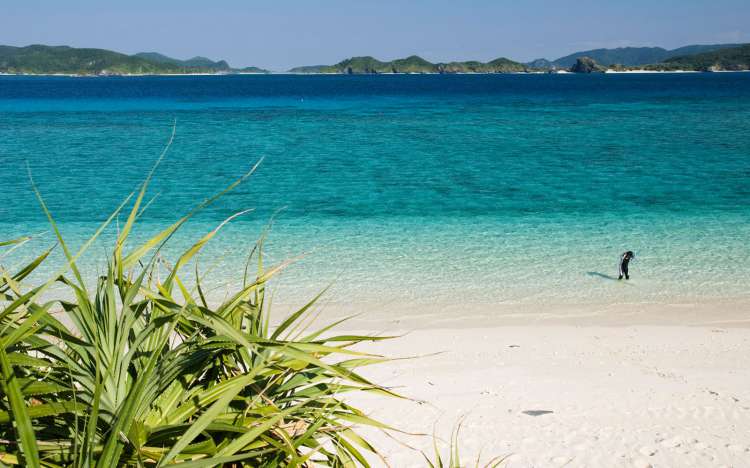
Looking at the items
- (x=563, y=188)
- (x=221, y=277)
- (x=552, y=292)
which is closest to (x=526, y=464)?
(x=552, y=292)

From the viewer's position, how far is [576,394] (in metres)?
6.58

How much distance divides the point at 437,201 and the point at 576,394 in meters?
12.9

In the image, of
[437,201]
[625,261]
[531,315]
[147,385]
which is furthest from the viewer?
[437,201]

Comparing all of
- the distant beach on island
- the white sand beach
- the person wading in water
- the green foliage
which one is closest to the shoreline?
the distant beach on island

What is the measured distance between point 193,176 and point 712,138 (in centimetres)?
2740

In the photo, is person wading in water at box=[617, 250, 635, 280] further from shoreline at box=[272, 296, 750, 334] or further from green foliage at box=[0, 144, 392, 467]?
green foliage at box=[0, 144, 392, 467]

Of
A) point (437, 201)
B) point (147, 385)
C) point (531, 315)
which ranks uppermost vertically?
point (147, 385)

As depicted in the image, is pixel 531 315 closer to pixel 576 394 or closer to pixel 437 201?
pixel 576 394

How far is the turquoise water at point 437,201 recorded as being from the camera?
11719 mm

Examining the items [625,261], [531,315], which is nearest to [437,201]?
[625,261]

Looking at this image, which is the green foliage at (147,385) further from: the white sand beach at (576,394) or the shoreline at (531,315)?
the shoreline at (531,315)

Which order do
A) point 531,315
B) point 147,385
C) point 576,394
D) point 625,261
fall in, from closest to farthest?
point 147,385 < point 576,394 < point 531,315 < point 625,261

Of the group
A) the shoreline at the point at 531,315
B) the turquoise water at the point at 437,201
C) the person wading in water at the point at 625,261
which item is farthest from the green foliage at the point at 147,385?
the person wading in water at the point at 625,261

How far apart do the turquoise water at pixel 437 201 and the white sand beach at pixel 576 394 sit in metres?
1.91
